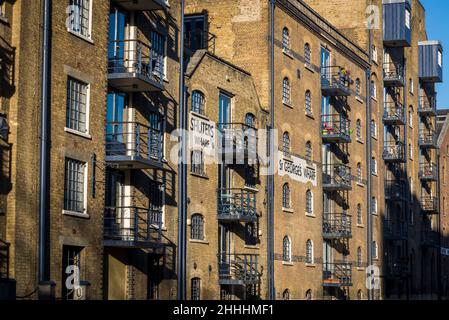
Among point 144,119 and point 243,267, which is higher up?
point 144,119

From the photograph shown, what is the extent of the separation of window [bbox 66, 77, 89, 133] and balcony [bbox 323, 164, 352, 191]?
65.3ft

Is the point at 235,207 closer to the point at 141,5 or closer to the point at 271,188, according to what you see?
the point at 271,188

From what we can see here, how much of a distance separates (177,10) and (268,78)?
23.6ft

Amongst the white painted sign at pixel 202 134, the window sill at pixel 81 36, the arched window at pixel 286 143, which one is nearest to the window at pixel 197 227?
the white painted sign at pixel 202 134

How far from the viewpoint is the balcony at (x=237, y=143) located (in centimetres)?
3212

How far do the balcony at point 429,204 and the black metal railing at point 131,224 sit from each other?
37168 mm

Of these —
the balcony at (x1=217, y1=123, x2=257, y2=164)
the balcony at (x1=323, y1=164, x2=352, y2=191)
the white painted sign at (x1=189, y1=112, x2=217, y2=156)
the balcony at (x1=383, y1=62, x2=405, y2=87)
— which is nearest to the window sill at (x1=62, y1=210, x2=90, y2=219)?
the white painted sign at (x1=189, y1=112, x2=217, y2=156)

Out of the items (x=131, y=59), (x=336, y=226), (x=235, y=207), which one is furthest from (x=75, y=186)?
(x=336, y=226)

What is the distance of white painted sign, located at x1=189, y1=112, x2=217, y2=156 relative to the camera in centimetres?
3039

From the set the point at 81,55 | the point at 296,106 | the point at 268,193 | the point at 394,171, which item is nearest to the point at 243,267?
the point at 268,193

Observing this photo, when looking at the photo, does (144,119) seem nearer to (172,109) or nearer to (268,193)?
(172,109)

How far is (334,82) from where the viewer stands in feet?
141

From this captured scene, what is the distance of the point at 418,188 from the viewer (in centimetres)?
5953

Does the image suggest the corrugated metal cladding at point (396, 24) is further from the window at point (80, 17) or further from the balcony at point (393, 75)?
the window at point (80, 17)
